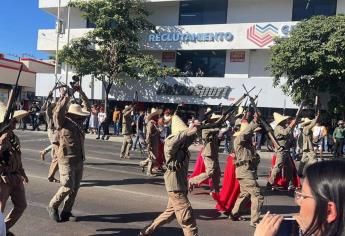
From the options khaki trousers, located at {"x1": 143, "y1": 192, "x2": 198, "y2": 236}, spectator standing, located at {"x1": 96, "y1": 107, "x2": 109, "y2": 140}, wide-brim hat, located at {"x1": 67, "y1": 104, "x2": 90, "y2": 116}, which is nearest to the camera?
khaki trousers, located at {"x1": 143, "y1": 192, "x2": 198, "y2": 236}

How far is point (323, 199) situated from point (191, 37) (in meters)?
26.2

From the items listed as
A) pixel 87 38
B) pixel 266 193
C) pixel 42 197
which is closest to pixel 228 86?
pixel 87 38

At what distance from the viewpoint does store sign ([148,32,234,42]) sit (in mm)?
26750

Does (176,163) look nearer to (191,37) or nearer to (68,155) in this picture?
(68,155)

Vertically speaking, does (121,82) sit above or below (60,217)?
above

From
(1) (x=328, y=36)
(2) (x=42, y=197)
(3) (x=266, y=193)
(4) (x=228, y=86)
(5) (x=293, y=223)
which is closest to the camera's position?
(5) (x=293, y=223)

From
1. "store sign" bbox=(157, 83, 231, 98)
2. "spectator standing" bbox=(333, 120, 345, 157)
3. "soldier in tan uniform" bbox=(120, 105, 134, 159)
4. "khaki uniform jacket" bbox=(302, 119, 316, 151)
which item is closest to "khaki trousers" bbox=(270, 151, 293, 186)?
"khaki uniform jacket" bbox=(302, 119, 316, 151)

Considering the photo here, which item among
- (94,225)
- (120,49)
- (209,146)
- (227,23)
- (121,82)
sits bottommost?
(94,225)

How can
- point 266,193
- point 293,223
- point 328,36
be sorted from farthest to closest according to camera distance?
point 328,36
point 266,193
point 293,223

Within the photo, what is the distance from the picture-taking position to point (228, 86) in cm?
2584

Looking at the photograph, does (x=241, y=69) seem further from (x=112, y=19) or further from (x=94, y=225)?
(x=94, y=225)

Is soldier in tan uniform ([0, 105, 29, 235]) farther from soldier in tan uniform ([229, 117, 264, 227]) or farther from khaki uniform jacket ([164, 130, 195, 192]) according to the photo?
soldier in tan uniform ([229, 117, 264, 227])

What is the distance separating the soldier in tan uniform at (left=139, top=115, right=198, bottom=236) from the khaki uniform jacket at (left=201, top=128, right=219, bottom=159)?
128 inches

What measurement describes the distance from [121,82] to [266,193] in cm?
1780
